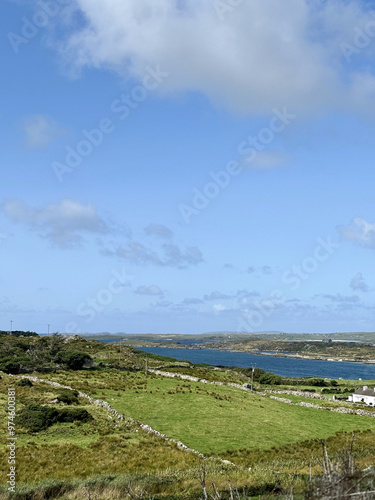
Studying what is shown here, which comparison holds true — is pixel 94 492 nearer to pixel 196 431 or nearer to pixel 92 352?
pixel 196 431

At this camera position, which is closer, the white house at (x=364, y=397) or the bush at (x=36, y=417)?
the bush at (x=36, y=417)

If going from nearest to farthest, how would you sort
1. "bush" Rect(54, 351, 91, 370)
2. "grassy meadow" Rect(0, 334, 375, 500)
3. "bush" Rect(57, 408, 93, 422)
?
"grassy meadow" Rect(0, 334, 375, 500)
"bush" Rect(57, 408, 93, 422)
"bush" Rect(54, 351, 91, 370)

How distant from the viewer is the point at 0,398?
122ft

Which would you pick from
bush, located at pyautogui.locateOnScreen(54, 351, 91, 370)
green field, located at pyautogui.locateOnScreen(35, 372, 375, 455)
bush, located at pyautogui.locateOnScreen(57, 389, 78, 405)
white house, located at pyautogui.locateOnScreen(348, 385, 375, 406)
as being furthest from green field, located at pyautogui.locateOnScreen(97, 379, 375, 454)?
bush, located at pyautogui.locateOnScreen(54, 351, 91, 370)

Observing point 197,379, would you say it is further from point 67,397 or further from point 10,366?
point 10,366

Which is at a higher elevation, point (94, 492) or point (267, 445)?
point (94, 492)

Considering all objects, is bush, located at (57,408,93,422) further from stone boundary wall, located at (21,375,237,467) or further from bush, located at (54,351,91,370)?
bush, located at (54,351,91,370)

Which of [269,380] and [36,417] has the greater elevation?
[36,417]

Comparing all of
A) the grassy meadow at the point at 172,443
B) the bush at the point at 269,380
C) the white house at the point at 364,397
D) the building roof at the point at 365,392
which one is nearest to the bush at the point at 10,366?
the grassy meadow at the point at 172,443

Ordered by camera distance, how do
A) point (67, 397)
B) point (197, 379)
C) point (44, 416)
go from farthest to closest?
1. point (197, 379)
2. point (67, 397)
3. point (44, 416)

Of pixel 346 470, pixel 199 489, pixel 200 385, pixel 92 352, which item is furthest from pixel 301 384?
pixel 346 470

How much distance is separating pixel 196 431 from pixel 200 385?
981 inches

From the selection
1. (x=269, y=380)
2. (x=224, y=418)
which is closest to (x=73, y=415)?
(x=224, y=418)

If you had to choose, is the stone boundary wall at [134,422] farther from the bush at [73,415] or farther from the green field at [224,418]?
the bush at [73,415]
